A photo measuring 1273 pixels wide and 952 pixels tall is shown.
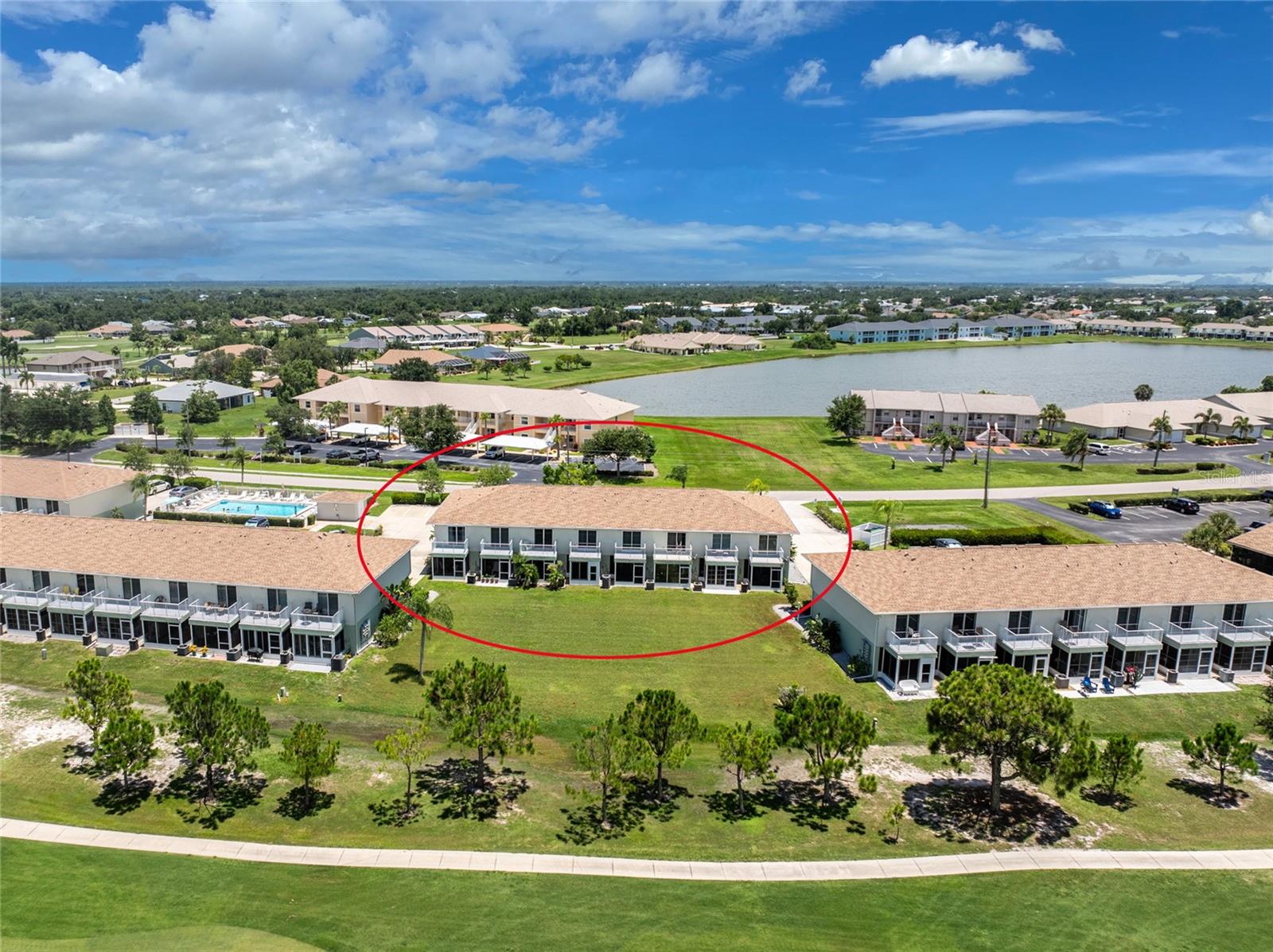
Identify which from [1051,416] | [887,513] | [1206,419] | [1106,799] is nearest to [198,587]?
[1106,799]

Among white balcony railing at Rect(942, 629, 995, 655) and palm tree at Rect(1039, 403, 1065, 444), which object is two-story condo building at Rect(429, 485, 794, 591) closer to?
white balcony railing at Rect(942, 629, 995, 655)

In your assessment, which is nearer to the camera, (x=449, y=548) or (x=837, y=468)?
(x=449, y=548)

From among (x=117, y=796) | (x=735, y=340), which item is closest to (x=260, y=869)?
(x=117, y=796)

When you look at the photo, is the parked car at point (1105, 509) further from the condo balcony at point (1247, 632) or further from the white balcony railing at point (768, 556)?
the white balcony railing at point (768, 556)

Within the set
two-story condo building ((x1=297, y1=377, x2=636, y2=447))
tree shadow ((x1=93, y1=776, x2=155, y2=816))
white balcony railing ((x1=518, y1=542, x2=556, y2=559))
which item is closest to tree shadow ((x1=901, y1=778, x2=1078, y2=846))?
white balcony railing ((x1=518, y1=542, x2=556, y2=559))

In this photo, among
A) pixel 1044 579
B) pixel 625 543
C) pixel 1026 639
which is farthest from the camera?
pixel 625 543

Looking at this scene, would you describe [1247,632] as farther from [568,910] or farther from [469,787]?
[469,787]
